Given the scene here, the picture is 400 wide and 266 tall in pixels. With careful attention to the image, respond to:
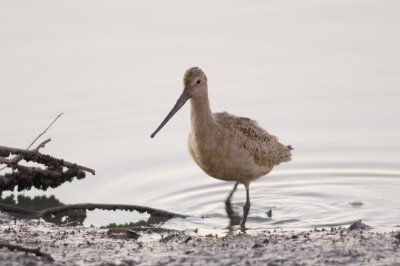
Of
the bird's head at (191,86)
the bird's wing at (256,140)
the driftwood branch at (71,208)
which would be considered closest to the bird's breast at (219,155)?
the bird's wing at (256,140)

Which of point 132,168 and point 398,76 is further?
point 398,76

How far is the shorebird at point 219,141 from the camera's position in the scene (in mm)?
8453

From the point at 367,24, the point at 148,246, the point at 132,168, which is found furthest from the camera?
the point at 367,24

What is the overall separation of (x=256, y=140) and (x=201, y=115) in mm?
731

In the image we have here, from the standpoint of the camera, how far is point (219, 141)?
27.9ft

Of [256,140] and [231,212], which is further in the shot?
[256,140]

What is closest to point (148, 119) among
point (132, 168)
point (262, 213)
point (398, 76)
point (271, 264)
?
point (132, 168)

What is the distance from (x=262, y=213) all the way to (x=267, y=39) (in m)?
3.87

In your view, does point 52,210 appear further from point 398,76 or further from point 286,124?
point 398,76

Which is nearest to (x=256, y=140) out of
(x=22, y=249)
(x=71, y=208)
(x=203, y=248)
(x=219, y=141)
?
(x=219, y=141)

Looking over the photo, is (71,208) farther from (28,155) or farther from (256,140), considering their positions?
(256,140)

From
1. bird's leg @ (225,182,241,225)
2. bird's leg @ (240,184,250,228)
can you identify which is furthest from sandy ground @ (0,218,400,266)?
bird's leg @ (225,182,241,225)

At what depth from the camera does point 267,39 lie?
11.9m

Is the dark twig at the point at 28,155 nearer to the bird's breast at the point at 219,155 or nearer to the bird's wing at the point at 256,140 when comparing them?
the bird's breast at the point at 219,155
